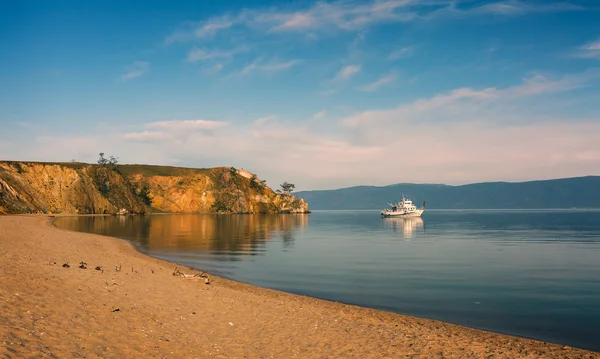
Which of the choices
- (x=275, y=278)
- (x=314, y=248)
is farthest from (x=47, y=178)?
(x=275, y=278)

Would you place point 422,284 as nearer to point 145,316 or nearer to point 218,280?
point 218,280

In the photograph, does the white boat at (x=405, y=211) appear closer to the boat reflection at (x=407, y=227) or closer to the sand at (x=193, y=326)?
the boat reflection at (x=407, y=227)

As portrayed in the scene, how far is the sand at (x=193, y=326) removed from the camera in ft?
39.5

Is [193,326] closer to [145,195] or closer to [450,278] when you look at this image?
[450,278]

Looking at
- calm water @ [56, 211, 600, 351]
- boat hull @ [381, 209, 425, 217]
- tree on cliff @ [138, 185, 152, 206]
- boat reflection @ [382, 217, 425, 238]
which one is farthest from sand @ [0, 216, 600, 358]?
tree on cliff @ [138, 185, 152, 206]

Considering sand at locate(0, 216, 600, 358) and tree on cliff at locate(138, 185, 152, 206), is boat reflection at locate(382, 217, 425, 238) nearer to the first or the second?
sand at locate(0, 216, 600, 358)

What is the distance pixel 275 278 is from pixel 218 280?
15.5ft

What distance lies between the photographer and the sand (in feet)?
39.5

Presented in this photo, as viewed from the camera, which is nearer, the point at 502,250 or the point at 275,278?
the point at 275,278

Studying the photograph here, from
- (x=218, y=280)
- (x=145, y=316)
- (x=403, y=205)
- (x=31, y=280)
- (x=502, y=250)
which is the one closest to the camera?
(x=145, y=316)

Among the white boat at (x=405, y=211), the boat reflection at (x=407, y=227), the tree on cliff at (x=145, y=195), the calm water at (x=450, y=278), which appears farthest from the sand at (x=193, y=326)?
the tree on cliff at (x=145, y=195)

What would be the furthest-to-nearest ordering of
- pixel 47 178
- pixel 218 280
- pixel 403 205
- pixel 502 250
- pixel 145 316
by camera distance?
pixel 403 205, pixel 47 178, pixel 502 250, pixel 218 280, pixel 145 316

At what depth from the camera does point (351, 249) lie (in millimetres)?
52031

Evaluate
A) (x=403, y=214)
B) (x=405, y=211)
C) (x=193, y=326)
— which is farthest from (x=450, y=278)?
(x=405, y=211)
